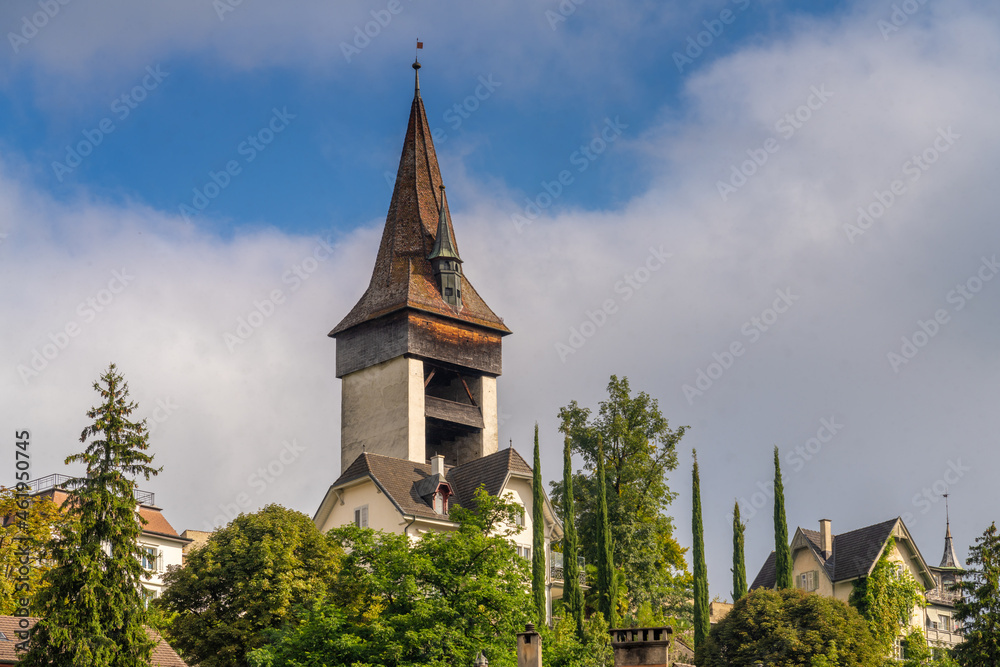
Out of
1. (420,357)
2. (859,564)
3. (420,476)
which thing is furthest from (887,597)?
(420,357)

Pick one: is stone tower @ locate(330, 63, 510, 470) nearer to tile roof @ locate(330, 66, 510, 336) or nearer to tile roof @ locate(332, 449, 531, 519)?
tile roof @ locate(330, 66, 510, 336)

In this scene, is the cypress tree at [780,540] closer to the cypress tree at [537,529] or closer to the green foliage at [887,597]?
the green foliage at [887,597]

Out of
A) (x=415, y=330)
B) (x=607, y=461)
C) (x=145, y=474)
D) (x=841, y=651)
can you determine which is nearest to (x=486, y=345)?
(x=415, y=330)

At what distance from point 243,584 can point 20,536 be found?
25.3ft

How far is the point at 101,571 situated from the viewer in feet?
122

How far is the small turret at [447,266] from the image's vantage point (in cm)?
7875

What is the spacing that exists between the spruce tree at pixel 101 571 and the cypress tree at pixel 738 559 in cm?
3215

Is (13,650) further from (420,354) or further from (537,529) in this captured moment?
(420,354)

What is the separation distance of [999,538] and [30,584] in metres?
34.3

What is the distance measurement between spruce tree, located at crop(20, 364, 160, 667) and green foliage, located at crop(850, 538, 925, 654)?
1591 inches

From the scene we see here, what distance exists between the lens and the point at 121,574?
123ft

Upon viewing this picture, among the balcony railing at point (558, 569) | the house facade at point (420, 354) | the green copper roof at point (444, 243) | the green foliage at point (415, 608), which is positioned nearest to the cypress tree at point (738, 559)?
the balcony railing at point (558, 569)

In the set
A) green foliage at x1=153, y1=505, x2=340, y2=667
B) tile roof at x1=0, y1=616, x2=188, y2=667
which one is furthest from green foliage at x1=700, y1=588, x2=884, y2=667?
tile roof at x1=0, y1=616, x2=188, y2=667

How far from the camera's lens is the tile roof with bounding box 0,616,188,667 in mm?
44088
